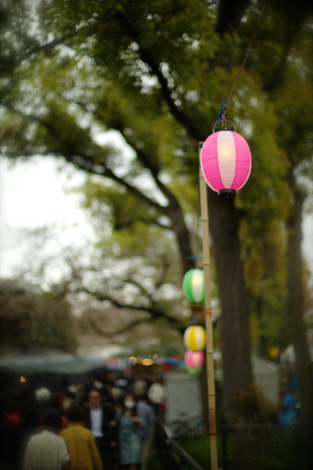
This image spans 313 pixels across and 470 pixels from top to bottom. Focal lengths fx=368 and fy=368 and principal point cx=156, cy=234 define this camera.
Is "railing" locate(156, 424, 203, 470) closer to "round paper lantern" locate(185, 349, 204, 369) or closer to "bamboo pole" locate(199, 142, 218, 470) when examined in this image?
"bamboo pole" locate(199, 142, 218, 470)

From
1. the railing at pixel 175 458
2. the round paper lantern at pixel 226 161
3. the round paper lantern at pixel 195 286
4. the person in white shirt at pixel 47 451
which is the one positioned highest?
the round paper lantern at pixel 226 161

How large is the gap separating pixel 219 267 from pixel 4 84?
235 inches

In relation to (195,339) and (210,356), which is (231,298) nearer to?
(195,339)

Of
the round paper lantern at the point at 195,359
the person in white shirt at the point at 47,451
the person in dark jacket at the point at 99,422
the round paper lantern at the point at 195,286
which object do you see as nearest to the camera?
the person in white shirt at the point at 47,451

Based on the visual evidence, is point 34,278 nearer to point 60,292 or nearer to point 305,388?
A: point 60,292

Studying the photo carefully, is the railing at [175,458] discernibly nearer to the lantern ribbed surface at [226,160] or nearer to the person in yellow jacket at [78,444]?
the person in yellow jacket at [78,444]

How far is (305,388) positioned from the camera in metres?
9.81

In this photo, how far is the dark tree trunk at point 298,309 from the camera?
9758 mm

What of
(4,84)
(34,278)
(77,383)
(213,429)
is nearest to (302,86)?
(4,84)

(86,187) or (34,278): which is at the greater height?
(86,187)

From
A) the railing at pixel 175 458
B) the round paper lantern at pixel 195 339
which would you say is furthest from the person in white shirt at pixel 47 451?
the round paper lantern at pixel 195 339

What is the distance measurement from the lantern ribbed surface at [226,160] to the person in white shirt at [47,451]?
10.3 ft

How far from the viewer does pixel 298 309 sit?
34.8 ft

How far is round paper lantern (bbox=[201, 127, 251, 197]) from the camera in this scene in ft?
12.6
